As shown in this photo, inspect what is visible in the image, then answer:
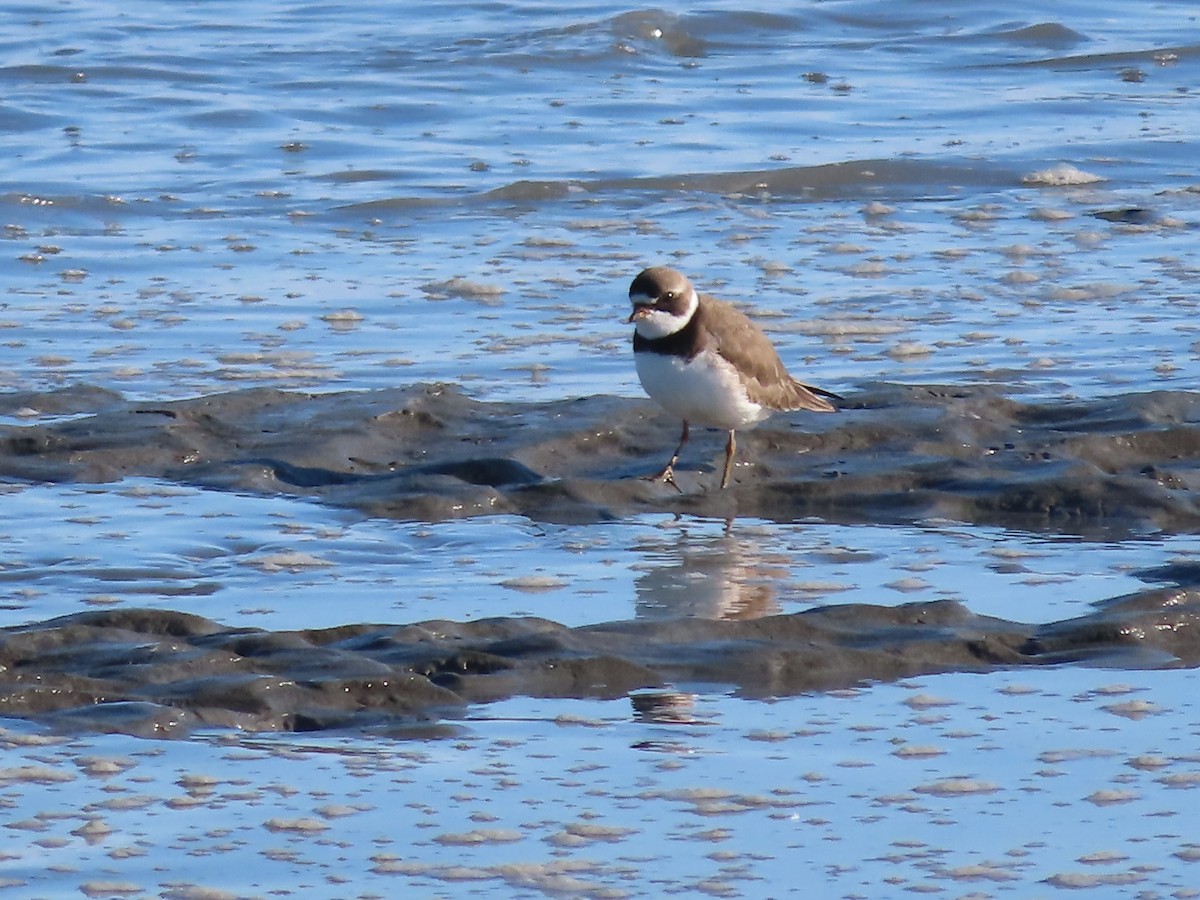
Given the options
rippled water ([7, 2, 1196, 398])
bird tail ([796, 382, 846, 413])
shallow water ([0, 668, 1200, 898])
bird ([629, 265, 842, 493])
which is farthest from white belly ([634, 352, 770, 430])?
shallow water ([0, 668, 1200, 898])

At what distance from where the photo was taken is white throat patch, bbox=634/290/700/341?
6.77 meters

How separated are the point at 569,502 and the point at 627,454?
2.22 ft

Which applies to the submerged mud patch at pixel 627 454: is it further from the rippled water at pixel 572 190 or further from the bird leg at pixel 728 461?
the rippled water at pixel 572 190

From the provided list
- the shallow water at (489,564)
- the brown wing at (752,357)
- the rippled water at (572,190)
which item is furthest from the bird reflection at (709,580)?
the rippled water at (572,190)

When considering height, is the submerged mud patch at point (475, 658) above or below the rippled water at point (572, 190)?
below

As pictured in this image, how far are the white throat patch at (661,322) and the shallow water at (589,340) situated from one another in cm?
64

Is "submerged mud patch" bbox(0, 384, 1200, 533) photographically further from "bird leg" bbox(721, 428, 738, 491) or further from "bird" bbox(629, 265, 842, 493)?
"bird" bbox(629, 265, 842, 493)

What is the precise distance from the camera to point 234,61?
1580 cm

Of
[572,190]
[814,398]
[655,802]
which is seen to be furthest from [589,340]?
[655,802]

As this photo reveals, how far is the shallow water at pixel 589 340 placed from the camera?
4.02m

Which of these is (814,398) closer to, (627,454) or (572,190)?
(627,454)

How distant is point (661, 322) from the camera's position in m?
6.78

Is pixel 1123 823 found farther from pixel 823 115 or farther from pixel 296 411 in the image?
pixel 823 115

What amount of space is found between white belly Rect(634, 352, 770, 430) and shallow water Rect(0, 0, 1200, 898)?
430 millimetres
